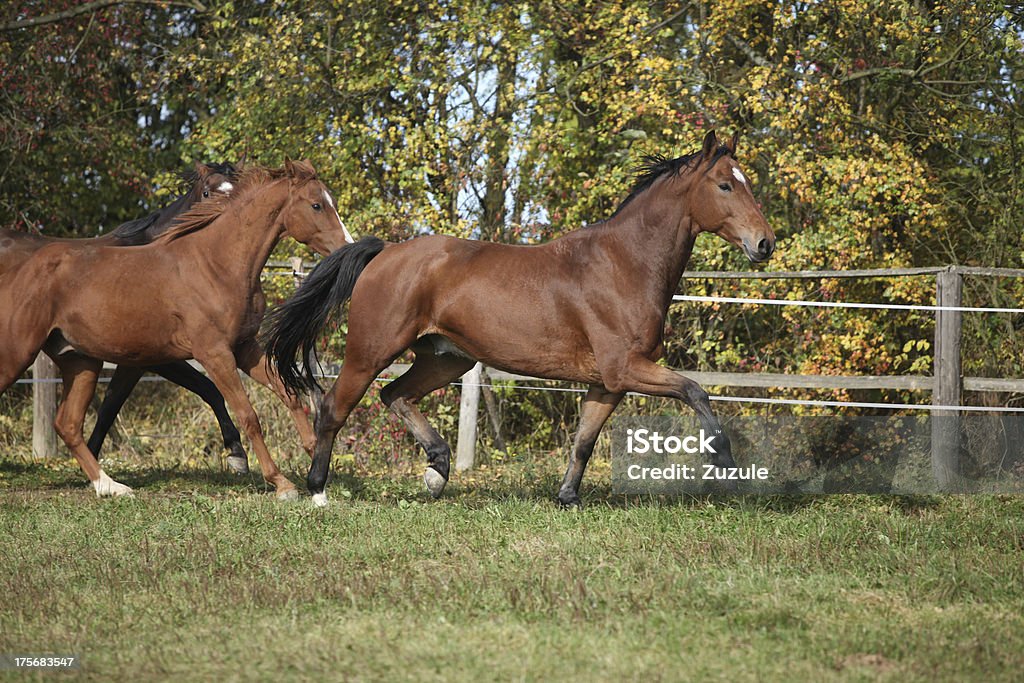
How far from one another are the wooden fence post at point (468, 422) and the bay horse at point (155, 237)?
7.76ft

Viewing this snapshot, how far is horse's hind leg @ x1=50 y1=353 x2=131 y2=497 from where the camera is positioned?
749 cm

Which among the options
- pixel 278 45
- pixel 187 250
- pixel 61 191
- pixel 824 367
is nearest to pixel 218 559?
pixel 187 250

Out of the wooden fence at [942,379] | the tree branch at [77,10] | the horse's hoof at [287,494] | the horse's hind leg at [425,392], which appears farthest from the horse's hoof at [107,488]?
the tree branch at [77,10]

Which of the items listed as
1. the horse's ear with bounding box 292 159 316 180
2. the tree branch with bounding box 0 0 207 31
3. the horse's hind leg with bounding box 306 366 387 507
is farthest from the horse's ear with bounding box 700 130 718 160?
the tree branch with bounding box 0 0 207 31

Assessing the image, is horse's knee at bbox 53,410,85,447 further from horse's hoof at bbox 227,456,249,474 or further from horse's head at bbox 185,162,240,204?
horse's head at bbox 185,162,240,204

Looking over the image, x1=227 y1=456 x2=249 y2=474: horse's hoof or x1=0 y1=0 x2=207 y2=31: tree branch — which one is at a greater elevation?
x1=0 y1=0 x2=207 y2=31: tree branch

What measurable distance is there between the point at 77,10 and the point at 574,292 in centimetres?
888

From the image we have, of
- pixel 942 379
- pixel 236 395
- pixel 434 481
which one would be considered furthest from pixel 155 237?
pixel 942 379

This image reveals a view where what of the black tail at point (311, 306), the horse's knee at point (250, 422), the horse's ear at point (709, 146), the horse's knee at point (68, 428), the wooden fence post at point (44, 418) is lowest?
the wooden fence post at point (44, 418)

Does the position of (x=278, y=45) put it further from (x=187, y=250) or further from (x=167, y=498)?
(x=167, y=498)

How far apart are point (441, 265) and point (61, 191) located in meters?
8.84

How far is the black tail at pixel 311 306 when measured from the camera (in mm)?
6906

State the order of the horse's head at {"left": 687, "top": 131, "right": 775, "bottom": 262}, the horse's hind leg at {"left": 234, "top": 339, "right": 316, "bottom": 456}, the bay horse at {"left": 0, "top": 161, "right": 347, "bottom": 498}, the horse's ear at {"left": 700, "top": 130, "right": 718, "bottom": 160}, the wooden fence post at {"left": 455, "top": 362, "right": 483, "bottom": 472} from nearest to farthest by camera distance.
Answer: the horse's head at {"left": 687, "top": 131, "right": 775, "bottom": 262} → the horse's ear at {"left": 700, "top": 130, "right": 718, "bottom": 160} → the bay horse at {"left": 0, "top": 161, "right": 347, "bottom": 498} → the horse's hind leg at {"left": 234, "top": 339, "right": 316, "bottom": 456} → the wooden fence post at {"left": 455, "top": 362, "right": 483, "bottom": 472}

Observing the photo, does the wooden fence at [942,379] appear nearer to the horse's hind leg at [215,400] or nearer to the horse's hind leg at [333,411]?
the horse's hind leg at [215,400]
